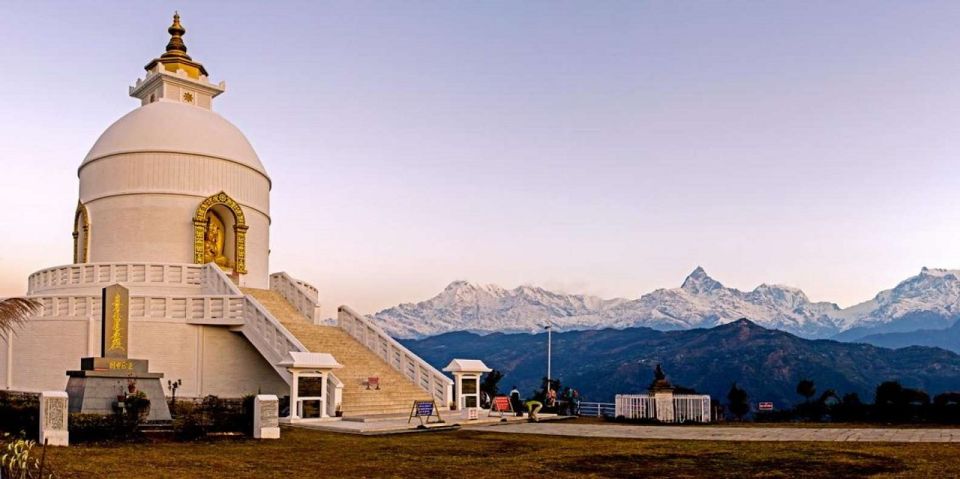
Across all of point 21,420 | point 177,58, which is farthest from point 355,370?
point 177,58

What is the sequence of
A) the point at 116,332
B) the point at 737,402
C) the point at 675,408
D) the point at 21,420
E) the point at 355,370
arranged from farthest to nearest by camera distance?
1. the point at 737,402
2. the point at 355,370
3. the point at 675,408
4. the point at 116,332
5. the point at 21,420

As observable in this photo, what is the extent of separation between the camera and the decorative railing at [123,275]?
31.8 metres

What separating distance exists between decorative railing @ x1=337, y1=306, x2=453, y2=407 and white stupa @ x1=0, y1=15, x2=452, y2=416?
0.17 feet

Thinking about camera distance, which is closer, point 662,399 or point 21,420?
point 21,420

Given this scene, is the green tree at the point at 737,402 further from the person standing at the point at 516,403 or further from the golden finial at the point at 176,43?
the golden finial at the point at 176,43

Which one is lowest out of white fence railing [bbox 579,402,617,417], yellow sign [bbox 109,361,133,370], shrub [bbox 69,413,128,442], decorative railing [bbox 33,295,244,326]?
white fence railing [bbox 579,402,617,417]

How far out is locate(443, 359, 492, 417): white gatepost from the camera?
2803cm

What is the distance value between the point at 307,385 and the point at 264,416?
5161 mm

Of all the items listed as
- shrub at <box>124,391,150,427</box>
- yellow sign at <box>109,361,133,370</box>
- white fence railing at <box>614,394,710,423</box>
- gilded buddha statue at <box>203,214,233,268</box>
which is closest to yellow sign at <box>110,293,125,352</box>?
yellow sign at <box>109,361,133,370</box>

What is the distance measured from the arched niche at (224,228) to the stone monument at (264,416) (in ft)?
58.3

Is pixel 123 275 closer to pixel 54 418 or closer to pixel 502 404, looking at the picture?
pixel 502 404

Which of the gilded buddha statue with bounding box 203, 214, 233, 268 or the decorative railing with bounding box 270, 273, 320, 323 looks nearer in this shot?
the decorative railing with bounding box 270, 273, 320, 323

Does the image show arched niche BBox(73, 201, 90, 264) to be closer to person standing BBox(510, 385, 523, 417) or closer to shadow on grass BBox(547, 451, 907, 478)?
person standing BBox(510, 385, 523, 417)

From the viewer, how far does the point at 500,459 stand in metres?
15.5
